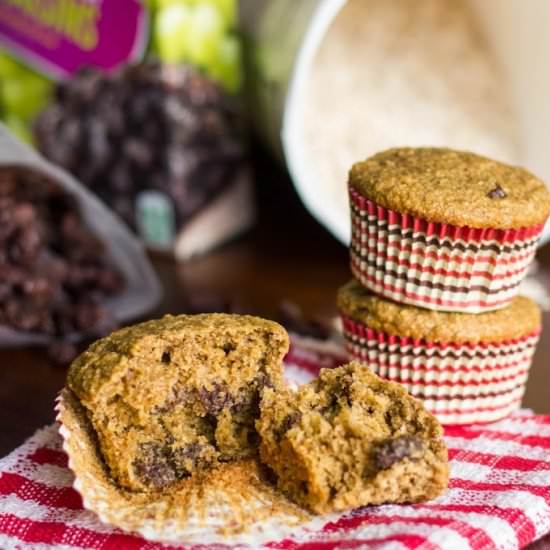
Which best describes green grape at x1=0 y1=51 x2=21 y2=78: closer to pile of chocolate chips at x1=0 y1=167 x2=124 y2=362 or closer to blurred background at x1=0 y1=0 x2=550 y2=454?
blurred background at x1=0 y1=0 x2=550 y2=454

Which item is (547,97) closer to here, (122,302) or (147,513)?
(122,302)

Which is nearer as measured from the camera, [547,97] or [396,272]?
[396,272]

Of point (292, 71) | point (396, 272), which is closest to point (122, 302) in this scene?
point (292, 71)

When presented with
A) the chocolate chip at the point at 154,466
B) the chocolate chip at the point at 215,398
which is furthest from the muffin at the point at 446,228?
the chocolate chip at the point at 154,466

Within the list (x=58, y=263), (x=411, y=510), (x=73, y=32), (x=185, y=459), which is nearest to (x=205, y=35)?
(x=73, y=32)

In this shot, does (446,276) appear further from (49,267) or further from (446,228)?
(49,267)

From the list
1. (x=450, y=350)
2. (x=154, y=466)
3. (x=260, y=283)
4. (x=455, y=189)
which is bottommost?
(x=260, y=283)

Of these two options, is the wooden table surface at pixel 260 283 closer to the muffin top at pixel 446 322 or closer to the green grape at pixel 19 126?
the muffin top at pixel 446 322
